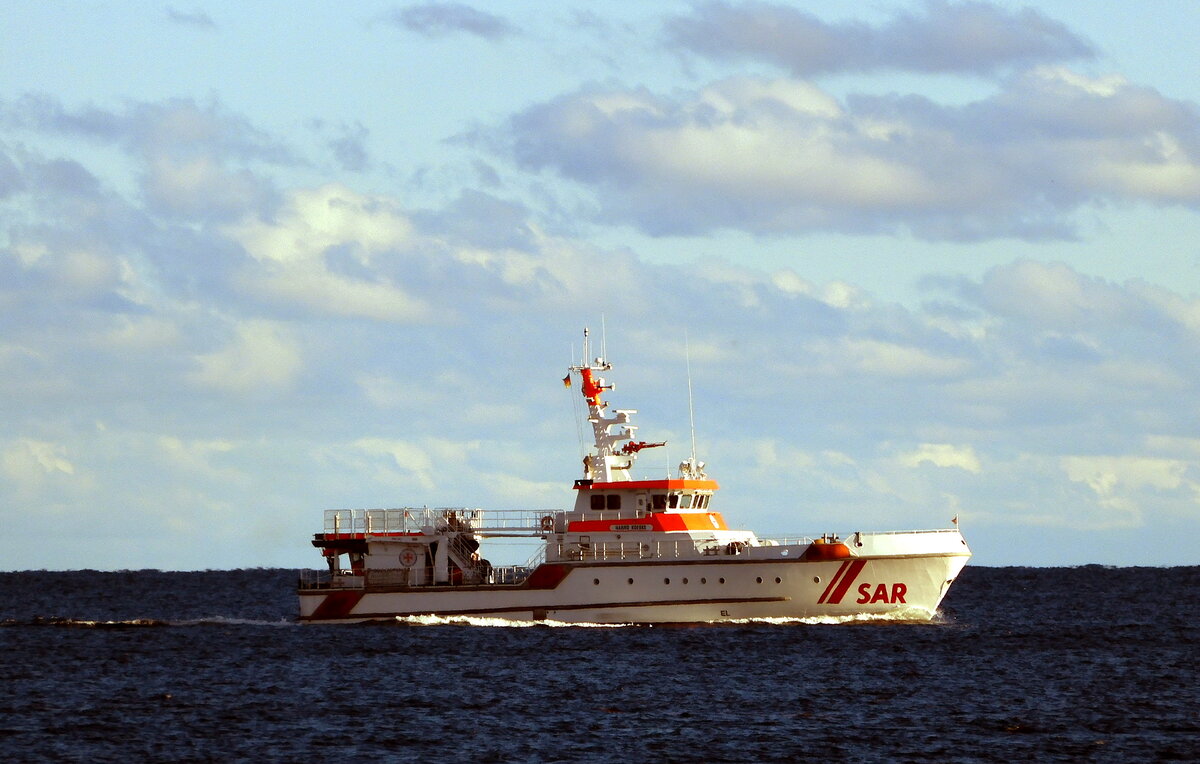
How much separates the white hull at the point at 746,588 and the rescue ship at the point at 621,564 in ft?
0.10

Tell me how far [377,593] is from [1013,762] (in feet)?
90.4

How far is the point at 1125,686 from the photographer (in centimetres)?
4428

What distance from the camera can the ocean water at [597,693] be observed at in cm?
3491

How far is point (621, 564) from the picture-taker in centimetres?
5284

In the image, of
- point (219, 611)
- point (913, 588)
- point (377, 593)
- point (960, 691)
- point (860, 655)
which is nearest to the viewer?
point (960, 691)

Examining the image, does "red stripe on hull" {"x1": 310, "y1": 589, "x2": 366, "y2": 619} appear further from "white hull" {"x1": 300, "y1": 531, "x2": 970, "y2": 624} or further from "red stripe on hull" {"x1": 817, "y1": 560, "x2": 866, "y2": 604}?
"red stripe on hull" {"x1": 817, "y1": 560, "x2": 866, "y2": 604}

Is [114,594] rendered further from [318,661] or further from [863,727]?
[863,727]

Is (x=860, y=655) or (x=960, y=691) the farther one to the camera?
(x=860, y=655)

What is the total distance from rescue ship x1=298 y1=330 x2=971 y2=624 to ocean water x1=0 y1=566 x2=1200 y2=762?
0.86m

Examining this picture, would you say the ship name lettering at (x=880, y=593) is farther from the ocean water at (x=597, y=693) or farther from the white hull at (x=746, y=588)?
the ocean water at (x=597, y=693)

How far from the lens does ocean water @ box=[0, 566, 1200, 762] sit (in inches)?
1374

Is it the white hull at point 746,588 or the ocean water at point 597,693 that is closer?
the ocean water at point 597,693

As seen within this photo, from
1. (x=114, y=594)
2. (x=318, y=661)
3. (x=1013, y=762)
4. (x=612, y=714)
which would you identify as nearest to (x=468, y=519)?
(x=318, y=661)

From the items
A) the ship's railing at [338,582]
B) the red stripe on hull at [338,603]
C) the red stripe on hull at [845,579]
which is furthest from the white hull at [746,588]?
the ship's railing at [338,582]
